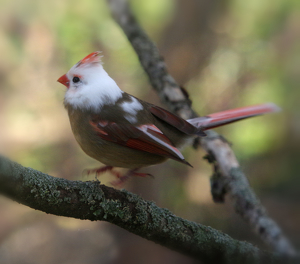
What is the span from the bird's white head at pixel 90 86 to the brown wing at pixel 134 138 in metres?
0.17

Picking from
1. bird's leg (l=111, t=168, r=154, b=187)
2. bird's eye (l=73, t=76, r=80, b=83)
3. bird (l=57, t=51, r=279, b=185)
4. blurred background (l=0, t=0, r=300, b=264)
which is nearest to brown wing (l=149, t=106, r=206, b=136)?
bird (l=57, t=51, r=279, b=185)

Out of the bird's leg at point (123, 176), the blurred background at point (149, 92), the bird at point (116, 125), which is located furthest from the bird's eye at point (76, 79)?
the blurred background at point (149, 92)

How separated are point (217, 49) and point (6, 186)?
5.67 m

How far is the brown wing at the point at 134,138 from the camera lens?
6.84ft

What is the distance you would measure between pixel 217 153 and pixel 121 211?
3.22 ft

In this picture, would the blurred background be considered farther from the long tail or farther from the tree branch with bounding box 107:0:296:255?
the long tail

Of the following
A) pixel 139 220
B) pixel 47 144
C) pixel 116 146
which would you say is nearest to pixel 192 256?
pixel 139 220

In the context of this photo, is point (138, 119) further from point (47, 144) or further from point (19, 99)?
point (19, 99)

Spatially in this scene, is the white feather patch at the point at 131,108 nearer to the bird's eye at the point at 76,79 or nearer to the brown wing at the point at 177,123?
the brown wing at the point at 177,123

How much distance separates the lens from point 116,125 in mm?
2121

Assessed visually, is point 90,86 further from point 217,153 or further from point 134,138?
point 217,153

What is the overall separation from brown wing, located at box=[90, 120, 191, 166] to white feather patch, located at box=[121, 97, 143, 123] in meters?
0.06

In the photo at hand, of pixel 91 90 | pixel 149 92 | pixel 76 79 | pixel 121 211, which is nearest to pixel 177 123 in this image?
pixel 91 90

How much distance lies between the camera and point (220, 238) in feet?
6.12
